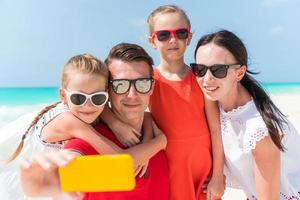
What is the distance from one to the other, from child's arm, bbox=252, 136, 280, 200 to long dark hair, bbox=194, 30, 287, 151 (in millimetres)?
63

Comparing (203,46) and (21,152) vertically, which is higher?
(203,46)

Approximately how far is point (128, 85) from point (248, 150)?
1.03 meters

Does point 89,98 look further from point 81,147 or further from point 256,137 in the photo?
point 256,137

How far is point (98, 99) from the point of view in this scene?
3.00m

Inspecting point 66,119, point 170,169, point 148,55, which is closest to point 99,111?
point 66,119

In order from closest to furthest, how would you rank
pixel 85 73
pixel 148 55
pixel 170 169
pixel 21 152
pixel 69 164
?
pixel 69 164, pixel 85 73, pixel 148 55, pixel 170 169, pixel 21 152

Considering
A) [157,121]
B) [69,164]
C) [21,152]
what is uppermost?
[69,164]

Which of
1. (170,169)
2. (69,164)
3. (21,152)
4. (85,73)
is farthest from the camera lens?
(21,152)

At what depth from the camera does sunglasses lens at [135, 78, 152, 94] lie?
310 centimetres

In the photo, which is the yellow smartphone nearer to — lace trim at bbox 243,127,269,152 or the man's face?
the man's face

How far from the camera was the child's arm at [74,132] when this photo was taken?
2.95 meters

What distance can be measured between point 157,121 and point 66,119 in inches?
32.2

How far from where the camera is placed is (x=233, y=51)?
3355 millimetres

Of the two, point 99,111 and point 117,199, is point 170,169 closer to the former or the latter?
point 117,199
